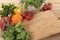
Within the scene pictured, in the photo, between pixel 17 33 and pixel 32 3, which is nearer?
pixel 17 33

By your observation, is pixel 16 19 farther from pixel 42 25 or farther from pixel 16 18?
pixel 42 25

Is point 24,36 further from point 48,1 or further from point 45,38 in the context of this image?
point 48,1

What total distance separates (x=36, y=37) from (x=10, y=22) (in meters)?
0.18

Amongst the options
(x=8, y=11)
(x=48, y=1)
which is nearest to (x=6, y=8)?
(x=8, y=11)

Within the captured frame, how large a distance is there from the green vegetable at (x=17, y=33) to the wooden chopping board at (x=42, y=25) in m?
0.04

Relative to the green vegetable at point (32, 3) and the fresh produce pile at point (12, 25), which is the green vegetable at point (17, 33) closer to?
the fresh produce pile at point (12, 25)

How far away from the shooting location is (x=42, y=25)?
944 millimetres

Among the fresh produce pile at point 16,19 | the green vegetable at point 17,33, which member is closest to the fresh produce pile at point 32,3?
the fresh produce pile at point 16,19

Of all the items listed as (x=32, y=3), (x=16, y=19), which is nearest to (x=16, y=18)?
(x=16, y=19)

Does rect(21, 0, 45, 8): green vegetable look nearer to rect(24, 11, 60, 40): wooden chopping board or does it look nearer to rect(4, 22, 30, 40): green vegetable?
rect(24, 11, 60, 40): wooden chopping board

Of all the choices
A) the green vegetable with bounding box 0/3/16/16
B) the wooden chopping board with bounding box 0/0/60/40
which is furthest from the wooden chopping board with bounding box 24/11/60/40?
the green vegetable with bounding box 0/3/16/16

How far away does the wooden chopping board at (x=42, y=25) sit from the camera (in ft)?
3.00

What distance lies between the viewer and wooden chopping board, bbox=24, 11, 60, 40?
0.91 m

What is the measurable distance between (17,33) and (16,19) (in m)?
0.10
